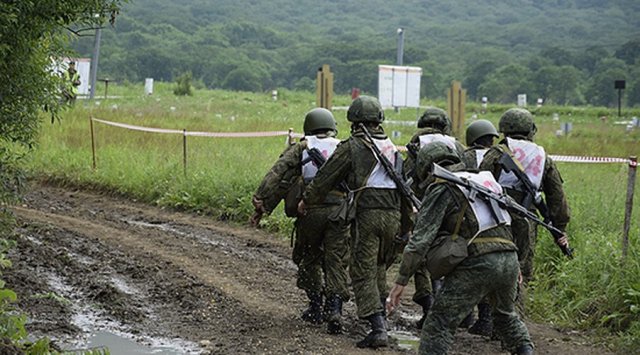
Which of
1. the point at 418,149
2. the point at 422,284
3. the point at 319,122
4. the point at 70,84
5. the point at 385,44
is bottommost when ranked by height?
the point at 422,284

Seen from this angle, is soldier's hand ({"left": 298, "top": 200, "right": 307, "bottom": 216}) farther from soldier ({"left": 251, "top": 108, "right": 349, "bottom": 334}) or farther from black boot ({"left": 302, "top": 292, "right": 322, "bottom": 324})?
black boot ({"left": 302, "top": 292, "right": 322, "bottom": 324})

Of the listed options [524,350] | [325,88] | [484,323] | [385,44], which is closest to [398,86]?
[325,88]

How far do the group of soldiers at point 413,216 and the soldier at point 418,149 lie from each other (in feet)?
0.04

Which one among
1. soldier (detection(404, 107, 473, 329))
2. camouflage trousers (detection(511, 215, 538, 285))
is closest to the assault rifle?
soldier (detection(404, 107, 473, 329))

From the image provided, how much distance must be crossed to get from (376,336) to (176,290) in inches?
110

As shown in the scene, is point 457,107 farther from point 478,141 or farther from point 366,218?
point 366,218

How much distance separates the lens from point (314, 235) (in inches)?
404

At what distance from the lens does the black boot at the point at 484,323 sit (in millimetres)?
10188

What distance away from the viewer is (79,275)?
12.0 m

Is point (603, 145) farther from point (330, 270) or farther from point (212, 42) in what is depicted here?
point (212, 42)

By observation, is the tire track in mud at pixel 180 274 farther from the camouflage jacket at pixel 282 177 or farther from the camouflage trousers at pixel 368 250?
the camouflage jacket at pixel 282 177

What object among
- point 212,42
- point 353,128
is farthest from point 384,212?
point 212,42

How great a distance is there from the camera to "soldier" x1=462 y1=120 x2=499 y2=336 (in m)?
10.1

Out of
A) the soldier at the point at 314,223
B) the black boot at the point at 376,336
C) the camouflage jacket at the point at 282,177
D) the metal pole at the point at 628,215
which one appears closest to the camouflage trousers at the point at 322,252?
the soldier at the point at 314,223
